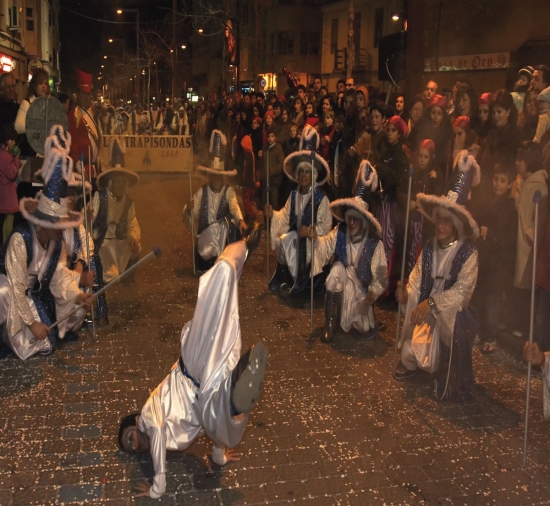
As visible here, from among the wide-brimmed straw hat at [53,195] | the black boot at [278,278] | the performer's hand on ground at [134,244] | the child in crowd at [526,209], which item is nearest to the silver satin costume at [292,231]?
the black boot at [278,278]

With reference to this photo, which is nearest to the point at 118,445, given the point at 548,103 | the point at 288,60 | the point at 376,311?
the point at 376,311

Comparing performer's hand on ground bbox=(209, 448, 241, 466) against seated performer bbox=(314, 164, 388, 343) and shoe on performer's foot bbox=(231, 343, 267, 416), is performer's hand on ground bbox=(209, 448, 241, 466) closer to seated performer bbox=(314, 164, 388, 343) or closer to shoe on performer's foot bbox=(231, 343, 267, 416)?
shoe on performer's foot bbox=(231, 343, 267, 416)

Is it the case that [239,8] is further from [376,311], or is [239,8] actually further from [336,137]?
[376,311]

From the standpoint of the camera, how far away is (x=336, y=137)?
10609 millimetres

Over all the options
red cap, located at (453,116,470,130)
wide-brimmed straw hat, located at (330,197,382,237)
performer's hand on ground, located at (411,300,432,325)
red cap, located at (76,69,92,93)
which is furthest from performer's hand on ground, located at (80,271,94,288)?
red cap, located at (76,69,92,93)

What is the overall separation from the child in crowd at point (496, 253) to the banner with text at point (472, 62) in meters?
15.0

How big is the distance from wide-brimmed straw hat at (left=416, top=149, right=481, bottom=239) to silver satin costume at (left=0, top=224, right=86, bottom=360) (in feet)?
10.5

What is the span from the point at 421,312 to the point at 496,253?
1684mm

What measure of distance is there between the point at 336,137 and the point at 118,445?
7092 mm

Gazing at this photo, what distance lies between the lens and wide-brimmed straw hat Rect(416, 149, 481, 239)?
5.38 metres

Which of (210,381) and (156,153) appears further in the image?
(156,153)

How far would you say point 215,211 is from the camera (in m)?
8.88

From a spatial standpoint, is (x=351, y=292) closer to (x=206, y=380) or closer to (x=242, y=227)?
(x=242, y=227)

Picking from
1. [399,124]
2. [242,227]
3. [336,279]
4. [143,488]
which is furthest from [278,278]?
[143,488]
